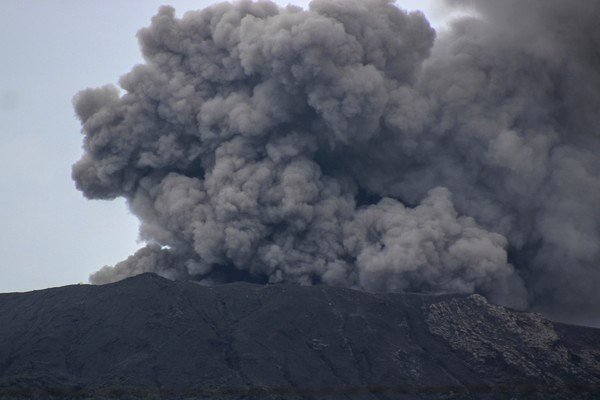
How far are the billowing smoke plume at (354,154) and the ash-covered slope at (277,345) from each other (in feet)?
20.4

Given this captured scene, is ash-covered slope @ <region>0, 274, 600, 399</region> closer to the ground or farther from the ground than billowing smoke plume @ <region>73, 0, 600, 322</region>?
closer to the ground

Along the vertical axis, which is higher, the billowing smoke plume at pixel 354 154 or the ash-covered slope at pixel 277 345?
A: the billowing smoke plume at pixel 354 154

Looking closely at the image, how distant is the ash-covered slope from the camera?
2072 inches

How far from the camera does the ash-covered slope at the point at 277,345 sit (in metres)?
52.6

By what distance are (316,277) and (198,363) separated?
1604 centimetres

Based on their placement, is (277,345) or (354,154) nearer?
(277,345)

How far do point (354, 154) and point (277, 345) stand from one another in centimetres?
1928

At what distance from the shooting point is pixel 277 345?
185 ft

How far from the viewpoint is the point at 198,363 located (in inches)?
2130

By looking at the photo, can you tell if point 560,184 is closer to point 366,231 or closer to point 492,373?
point 366,231

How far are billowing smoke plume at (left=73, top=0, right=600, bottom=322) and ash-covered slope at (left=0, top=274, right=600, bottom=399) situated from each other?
6214mm

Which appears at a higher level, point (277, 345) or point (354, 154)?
point (354, 154)

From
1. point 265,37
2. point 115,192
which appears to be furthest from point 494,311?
point 115,192

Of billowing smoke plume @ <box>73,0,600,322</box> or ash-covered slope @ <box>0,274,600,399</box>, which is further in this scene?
billowing smoke plume @ <box>73,0,600,322</box>
